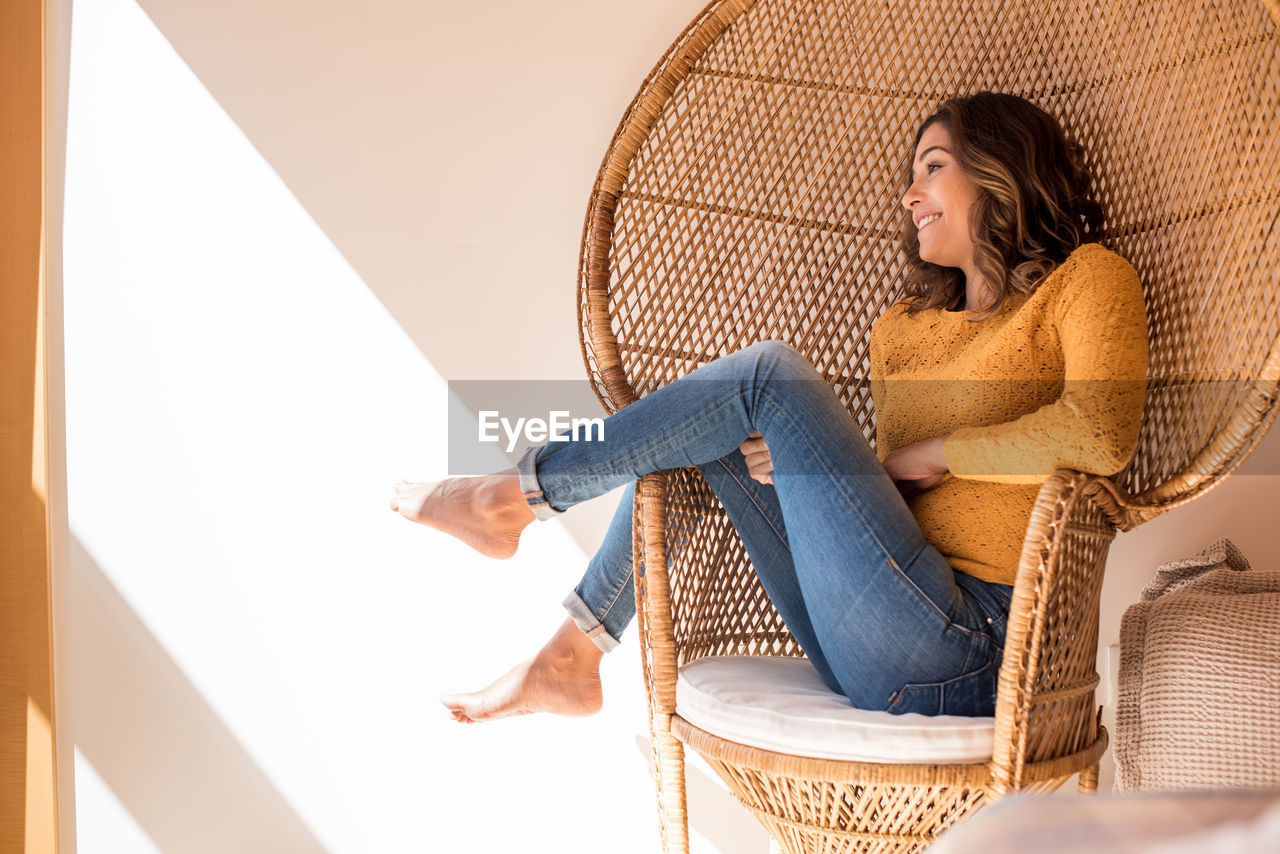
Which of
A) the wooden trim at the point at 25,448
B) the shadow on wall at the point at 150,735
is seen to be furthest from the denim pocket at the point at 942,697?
the wooden trim at the point at 25,448

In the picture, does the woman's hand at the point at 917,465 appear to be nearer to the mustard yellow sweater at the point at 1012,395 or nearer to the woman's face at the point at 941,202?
the mustard yellow sweater at the point at 1012,395

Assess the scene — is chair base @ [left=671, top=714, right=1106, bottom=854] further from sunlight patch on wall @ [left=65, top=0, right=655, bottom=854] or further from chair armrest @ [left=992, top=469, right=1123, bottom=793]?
sunlight patch on wall @ [left=65, top=0, right=655, bottom=854]

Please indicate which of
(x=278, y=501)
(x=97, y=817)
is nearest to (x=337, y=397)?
(x=278, y=501)

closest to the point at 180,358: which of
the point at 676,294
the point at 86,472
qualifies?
the point at 86,472

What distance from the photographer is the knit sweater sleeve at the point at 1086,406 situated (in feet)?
3.97

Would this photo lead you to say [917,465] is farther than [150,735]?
No

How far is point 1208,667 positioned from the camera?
1.42 m

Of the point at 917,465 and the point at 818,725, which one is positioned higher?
the point at 917,465

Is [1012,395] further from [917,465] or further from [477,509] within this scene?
[477,509]

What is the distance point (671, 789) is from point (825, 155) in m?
1.07

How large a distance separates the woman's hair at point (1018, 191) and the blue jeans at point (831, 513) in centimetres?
37

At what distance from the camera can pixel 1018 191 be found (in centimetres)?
151

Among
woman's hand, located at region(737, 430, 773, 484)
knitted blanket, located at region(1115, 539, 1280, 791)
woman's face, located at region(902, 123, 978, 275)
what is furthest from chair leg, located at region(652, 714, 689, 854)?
woman's face, located at region(902, 123, 978, 275)

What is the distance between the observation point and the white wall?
6.38ft
